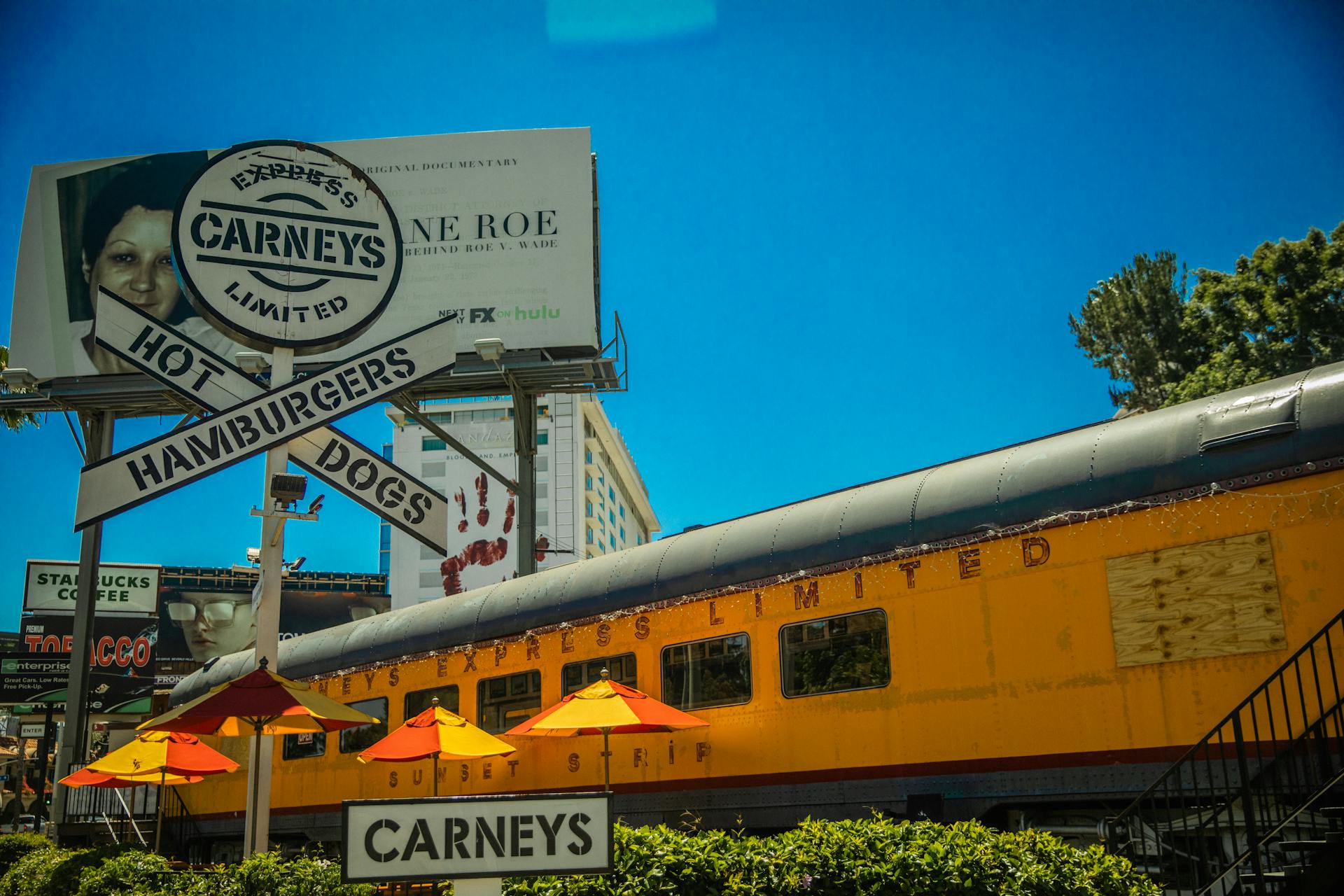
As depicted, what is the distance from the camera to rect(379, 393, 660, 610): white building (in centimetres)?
8750

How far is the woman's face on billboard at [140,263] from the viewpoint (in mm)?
23922

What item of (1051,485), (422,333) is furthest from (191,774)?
(1051,485)

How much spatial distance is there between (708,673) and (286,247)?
17.3 ft

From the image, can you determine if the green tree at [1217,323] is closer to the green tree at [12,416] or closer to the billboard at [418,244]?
the billboard at [418,244]

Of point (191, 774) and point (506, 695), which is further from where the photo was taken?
point (191, 774)

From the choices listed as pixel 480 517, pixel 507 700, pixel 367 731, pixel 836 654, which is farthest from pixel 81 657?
pixel 480 517

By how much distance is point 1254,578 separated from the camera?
7.77 m

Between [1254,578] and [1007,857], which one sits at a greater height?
[1254,578]

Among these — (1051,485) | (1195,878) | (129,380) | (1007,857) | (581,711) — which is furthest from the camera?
(129,380)

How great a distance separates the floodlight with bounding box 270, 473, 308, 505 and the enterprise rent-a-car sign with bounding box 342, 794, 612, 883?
5.85m

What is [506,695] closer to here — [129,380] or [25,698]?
[129,380]

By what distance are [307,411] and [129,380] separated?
52.2 ft

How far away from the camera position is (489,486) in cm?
8956

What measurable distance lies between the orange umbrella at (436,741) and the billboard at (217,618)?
48356 mm
